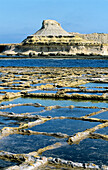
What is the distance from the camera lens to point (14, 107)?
9.56m

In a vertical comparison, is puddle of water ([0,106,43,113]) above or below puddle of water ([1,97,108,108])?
above

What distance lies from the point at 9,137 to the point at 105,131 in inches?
73.7

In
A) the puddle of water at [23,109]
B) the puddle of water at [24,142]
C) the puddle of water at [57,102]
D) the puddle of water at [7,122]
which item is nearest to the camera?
the puddle of water at [24,142]

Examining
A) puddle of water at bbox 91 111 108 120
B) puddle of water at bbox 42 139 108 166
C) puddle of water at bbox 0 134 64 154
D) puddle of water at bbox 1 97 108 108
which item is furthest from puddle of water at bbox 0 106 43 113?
puddle of water at bbox 42 139 108 166

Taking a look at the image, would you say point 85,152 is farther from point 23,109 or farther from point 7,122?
point 23,109

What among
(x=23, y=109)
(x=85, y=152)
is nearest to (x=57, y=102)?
(x=23, y=109)

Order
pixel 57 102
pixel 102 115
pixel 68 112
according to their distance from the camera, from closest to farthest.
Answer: pixel 102 115, pixel 68 112, pixel 57 102

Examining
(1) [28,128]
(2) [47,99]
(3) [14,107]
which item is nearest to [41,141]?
(1) [28,128]

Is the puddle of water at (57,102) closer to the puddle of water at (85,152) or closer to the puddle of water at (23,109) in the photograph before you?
the puddle of water at (23,109)

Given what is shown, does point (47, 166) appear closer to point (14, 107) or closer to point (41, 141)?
point (41, 141)

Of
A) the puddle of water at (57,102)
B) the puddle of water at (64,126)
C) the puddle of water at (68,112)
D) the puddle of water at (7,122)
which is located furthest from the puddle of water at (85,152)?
the puddle of water at (57,102)

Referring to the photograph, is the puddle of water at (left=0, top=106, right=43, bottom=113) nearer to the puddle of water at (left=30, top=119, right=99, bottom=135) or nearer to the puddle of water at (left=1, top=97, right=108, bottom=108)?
the puddle of water at (left=1, top=97, right=108, bottom=108)

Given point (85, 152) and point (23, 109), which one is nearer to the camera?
point (85, 152)

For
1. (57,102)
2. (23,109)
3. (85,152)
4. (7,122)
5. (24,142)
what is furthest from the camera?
(57,102)
